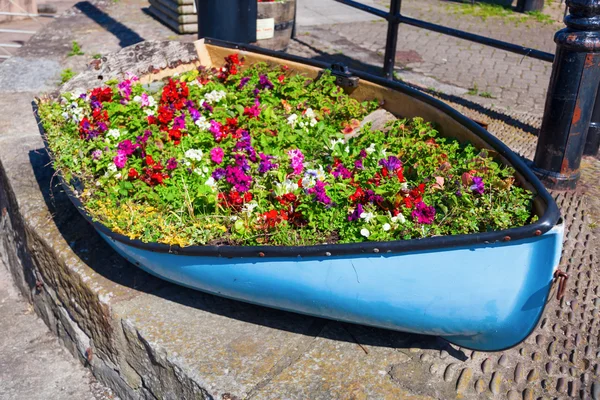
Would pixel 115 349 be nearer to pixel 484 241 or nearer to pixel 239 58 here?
pixel 484 241

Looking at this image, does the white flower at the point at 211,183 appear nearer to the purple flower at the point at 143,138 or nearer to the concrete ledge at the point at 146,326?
the concrete ledge at the point at 146,326

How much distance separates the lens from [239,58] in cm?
510

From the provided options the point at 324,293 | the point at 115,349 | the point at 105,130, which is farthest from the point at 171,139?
the point at 324,293

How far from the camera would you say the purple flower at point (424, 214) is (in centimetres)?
290

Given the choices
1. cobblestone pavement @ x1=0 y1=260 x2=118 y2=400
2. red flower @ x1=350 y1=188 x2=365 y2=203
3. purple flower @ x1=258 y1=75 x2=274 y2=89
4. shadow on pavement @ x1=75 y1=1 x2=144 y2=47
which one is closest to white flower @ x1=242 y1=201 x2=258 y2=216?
red flower @ x1=350 y1=188 x2=365 y2=203

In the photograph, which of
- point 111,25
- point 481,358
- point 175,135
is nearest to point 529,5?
point 111,25

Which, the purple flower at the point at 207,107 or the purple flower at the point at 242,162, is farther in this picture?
the purple flower at the point at 207,107

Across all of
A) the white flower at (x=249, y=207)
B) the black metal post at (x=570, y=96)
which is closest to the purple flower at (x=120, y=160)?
the white flower at (x=249, y=207)

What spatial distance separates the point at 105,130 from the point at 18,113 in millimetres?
2217

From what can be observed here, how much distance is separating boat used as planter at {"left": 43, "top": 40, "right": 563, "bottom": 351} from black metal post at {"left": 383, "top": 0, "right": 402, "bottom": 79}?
385 centimetres

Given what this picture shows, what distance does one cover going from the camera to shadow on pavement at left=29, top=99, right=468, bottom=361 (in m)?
3.07

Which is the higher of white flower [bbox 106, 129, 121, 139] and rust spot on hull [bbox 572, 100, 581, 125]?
rust spot on hull [bbox 572, 100, 581, 125]

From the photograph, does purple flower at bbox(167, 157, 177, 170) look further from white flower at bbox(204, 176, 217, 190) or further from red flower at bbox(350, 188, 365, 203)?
red flower at bbox(350, 188, 365, 203)

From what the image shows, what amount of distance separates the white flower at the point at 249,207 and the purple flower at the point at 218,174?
36 centimetres
